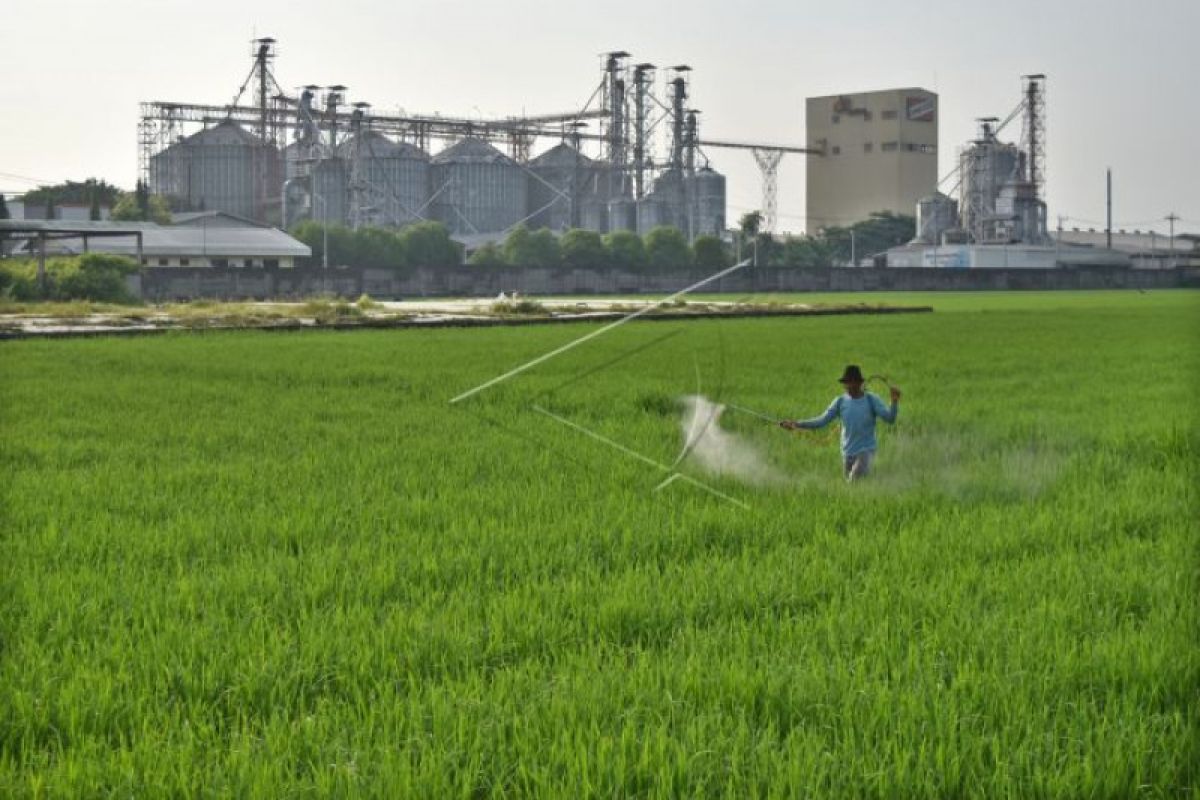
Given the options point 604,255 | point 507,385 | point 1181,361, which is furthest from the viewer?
point 604,255

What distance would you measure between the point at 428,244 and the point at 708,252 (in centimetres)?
2049

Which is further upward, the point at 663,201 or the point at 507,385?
the point at 663,201

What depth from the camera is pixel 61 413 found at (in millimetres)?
14039

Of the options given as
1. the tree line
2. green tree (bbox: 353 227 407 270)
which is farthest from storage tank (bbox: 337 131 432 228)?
green tree (bbox: 353 227 407 270)

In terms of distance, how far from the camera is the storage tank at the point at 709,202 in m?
125

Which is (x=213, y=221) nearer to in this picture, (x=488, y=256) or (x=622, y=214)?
(x=488, y=256)

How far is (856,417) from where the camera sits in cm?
794

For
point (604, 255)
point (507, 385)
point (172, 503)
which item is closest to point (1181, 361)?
point (507, 385)

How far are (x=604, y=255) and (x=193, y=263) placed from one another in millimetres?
28655

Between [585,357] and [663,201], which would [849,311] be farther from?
[663,201]

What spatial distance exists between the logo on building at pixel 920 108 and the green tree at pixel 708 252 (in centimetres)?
5595

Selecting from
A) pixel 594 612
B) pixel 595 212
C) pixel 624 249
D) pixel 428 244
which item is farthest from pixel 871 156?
pixel 594 612

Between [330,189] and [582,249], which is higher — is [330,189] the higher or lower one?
the higher one

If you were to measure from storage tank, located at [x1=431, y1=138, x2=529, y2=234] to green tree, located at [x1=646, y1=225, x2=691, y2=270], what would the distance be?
1949 cm
